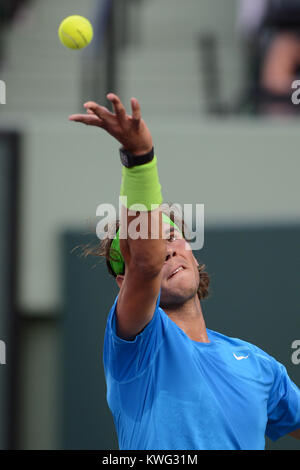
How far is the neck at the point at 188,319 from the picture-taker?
2.72m

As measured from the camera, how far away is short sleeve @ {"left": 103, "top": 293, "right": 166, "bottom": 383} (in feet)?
8.08

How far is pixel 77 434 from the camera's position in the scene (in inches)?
237

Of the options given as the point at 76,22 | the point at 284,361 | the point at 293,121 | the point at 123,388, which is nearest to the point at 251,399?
the point at 123,388

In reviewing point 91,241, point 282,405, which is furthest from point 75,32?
point 91,241

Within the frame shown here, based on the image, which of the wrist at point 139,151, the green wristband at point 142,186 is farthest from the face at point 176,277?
the wrist at point 139,151

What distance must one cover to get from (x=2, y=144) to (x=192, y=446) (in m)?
4.50

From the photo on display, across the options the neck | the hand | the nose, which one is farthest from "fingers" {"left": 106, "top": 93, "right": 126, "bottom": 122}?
the neck

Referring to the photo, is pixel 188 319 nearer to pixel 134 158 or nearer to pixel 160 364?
pixel 160 364

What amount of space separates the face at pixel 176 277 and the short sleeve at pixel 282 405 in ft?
1.60

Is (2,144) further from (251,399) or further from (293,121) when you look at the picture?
(251,399)

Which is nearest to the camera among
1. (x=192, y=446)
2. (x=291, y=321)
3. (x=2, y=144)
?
(x=192, y=446)

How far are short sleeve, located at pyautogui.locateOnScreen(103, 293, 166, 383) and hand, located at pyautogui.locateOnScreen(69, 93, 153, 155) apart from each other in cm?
60

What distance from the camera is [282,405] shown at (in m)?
2.87

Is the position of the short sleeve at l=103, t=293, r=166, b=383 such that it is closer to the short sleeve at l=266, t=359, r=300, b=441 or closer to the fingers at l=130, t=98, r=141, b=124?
the short sleeve at l=266, t=359, r=300, b=441
